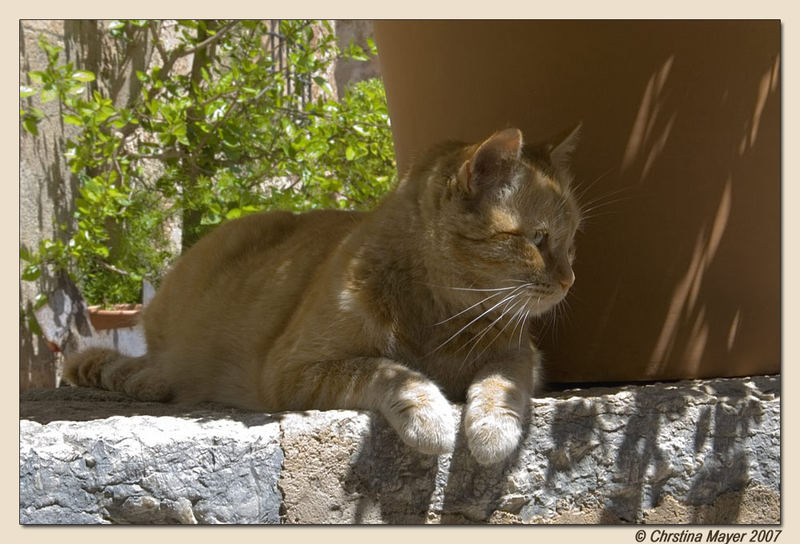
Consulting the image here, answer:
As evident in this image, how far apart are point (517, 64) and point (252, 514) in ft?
6.01

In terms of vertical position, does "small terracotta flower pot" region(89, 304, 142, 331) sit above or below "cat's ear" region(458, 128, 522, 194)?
below

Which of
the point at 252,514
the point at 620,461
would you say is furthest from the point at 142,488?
the point at 620,461

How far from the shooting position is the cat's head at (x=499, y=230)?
9.07 ft

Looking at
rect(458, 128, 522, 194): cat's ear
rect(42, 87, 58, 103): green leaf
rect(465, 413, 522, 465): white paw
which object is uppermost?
rect(42, 87, 58, 103): green leaf

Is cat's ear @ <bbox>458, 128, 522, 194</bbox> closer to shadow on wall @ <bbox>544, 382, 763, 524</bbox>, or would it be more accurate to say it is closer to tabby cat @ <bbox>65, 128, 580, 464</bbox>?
tabby cat @ <bbox>65, 128, 580, 464</bbox>

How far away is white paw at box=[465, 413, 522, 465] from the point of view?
244 centimetres

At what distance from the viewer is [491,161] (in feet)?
9.03

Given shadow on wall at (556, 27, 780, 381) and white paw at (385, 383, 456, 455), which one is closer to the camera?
white paw at (385, 383, 456, 455)

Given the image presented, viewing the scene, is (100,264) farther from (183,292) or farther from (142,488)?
(142,488)

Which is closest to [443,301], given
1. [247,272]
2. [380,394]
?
[380,394]

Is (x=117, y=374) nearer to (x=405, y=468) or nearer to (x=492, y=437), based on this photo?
(x=405, y=468)

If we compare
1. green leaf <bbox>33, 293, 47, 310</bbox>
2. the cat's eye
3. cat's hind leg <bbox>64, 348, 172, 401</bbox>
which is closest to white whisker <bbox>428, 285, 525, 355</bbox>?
the cat's eye

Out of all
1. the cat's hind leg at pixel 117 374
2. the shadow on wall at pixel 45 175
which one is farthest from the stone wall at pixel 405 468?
the shadow on wall at pixel 45 175

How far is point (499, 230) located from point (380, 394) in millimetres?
645
